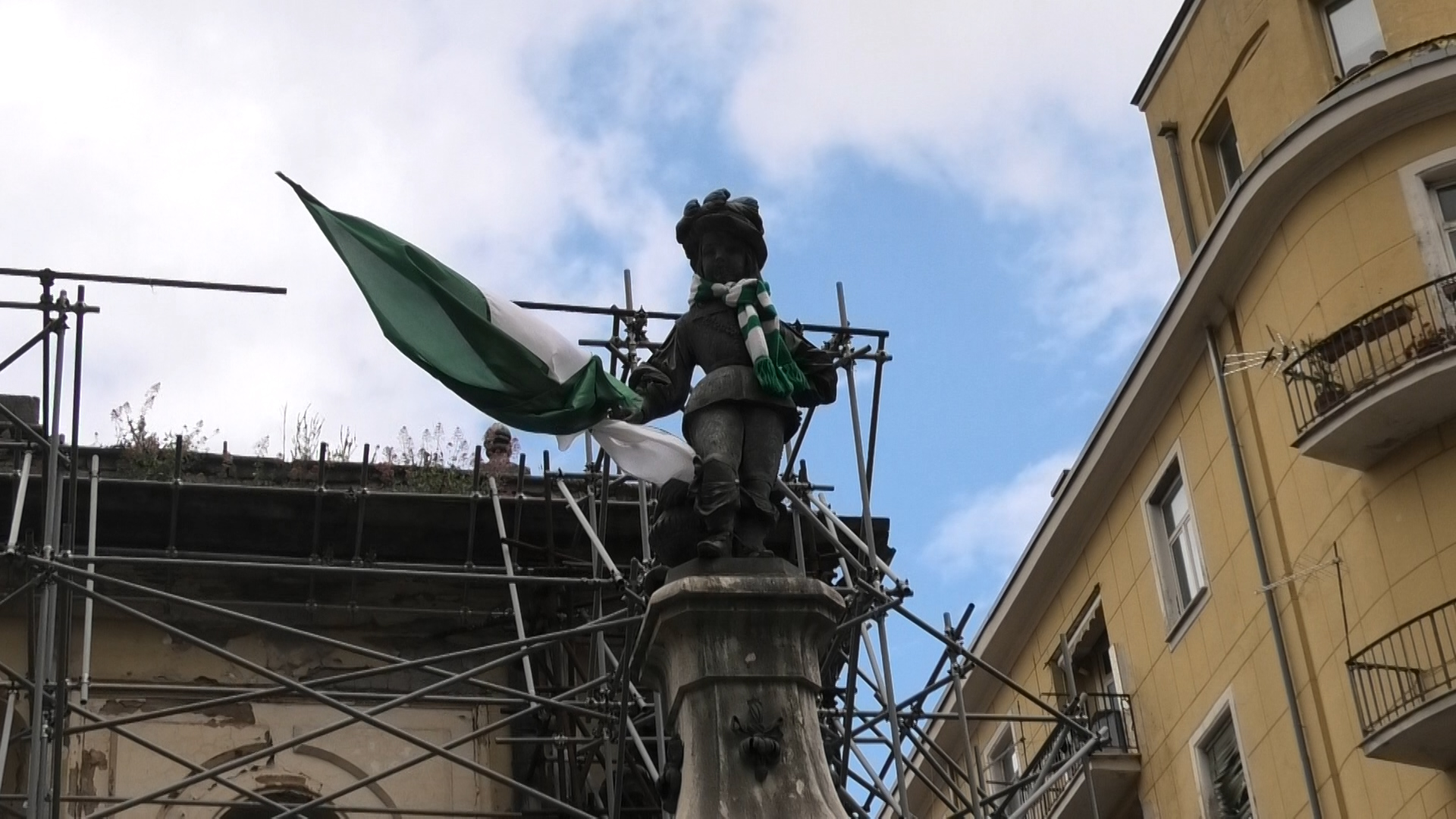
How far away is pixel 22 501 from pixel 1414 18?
11499 millimetres

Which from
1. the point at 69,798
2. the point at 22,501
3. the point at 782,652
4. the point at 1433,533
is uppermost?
the point at 22,501

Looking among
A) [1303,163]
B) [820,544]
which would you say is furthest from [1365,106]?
[820,544]

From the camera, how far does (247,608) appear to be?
1820 cm

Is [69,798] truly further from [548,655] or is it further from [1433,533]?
[1433,533]

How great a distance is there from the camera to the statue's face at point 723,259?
11164mm

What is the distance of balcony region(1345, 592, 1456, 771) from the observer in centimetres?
1583

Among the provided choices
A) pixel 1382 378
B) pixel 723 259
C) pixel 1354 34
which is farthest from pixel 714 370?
pixel 1354 34

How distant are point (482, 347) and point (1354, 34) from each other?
982 centimetres

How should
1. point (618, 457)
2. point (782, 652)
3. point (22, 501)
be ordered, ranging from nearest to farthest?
point (782, 652) < point (618, 457) < point (22, 501)

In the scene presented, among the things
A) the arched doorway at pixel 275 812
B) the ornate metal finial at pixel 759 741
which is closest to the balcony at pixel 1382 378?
the arched doorway at pixel 275 812

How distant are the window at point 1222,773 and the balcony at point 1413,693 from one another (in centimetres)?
245

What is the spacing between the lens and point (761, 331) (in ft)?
35.7

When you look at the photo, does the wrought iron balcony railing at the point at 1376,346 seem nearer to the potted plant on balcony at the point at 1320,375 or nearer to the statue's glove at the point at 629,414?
the potted plant on balcony at the point at 1320,375

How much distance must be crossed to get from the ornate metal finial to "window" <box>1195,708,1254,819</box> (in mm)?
9897
